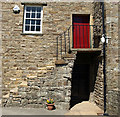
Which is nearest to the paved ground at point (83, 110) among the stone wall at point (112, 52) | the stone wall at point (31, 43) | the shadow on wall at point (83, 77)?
the stone wall at point (112, 52)

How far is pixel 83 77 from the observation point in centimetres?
748

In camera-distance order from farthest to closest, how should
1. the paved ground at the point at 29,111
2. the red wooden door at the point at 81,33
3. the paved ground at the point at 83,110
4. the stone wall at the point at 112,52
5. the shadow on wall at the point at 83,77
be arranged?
the red wooden door at the point at 81,33
the shadow on wall at the point at 83,77
the stone wall at the point at 112,52
the paved ground at the point at 83,110
the paved ground at the point at 29,111

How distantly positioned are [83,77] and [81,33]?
2670 millimetres

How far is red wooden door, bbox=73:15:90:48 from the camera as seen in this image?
23.9ft

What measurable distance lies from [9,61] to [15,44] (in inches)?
39.5

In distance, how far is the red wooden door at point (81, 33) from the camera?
7273 mm

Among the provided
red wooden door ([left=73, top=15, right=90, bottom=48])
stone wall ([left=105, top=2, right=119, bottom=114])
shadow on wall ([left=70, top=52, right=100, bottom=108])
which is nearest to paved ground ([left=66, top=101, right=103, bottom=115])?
stone wall ([left=105, top=2, right=119, bottom=114])

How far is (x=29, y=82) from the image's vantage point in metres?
5.51

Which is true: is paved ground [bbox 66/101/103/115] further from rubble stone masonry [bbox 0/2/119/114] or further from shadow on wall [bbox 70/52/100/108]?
shadow on wall [bbox 70/52/100/108]

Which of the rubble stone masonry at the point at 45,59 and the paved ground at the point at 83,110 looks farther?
the rubble stone masonry at the point at 45,59

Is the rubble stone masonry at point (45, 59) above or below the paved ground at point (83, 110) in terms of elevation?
above

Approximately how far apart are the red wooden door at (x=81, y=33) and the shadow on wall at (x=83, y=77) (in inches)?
27.4

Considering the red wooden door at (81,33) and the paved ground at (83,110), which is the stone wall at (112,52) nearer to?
the paved ground at (83,110)

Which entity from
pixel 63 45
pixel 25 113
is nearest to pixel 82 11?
pixel 63 45
